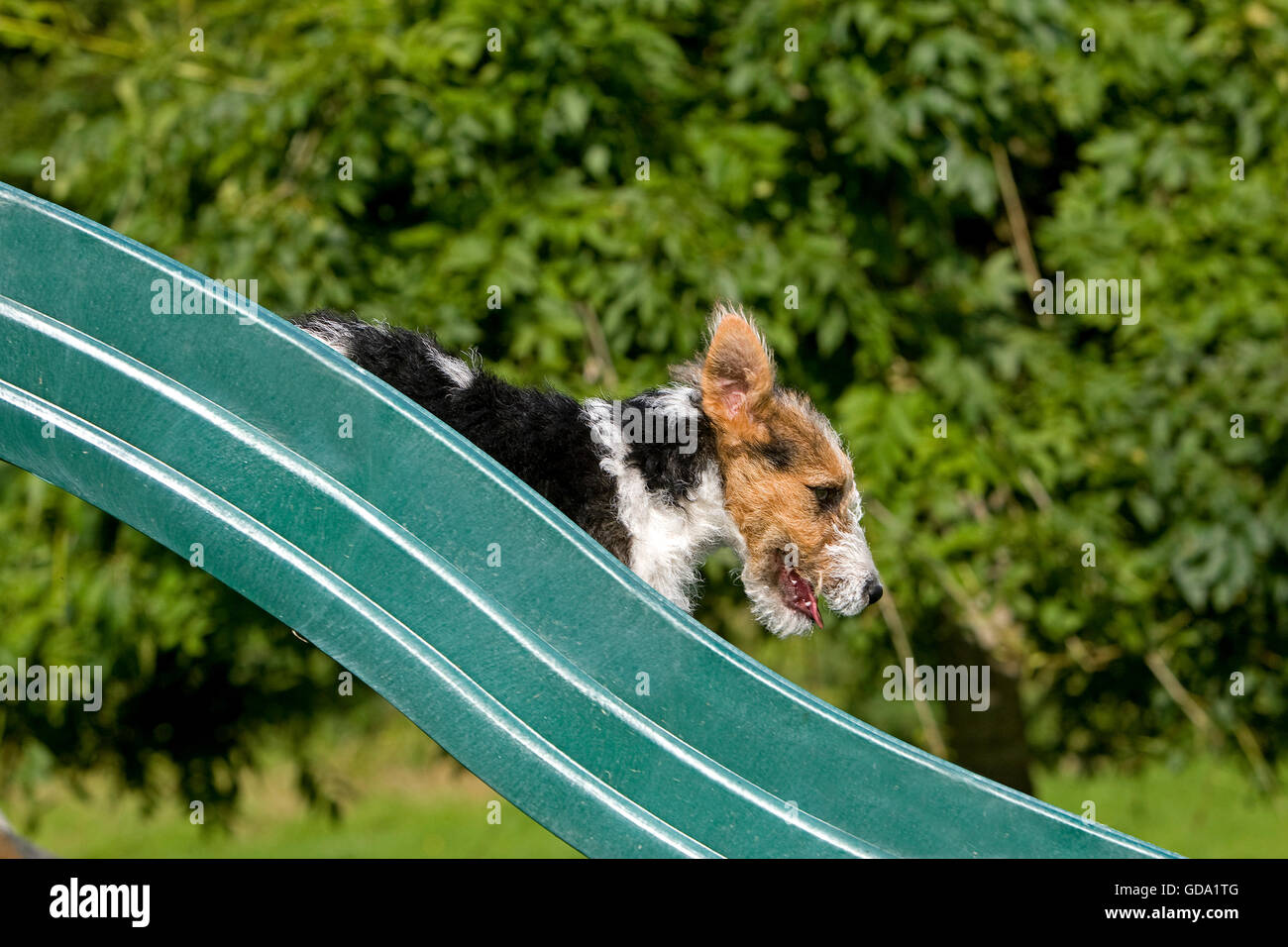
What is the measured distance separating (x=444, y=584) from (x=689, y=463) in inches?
35.8

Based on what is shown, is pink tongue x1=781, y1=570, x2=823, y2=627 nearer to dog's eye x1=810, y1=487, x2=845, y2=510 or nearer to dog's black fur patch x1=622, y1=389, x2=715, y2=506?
dog's eye x1=810, y1=487, x2=845, y2=510

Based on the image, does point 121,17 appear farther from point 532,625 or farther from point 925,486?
point 532,625

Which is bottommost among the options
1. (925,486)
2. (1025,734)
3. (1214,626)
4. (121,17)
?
(1025,734)

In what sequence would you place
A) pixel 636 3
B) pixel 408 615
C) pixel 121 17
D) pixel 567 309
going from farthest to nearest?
pixel 121 17 < pixel 636 3 < pixel 567 309 < pixel 408 615

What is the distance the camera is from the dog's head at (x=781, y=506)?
3.40 m

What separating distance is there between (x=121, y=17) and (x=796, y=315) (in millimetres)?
3560

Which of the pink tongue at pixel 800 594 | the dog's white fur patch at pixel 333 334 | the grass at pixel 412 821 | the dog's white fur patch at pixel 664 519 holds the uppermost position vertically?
the dog's white fur patch at pixel 333 334

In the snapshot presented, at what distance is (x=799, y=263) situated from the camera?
15.9 ft

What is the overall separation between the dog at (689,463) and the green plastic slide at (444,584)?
0.51 meters

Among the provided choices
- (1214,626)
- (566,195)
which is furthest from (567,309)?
(1214,626)

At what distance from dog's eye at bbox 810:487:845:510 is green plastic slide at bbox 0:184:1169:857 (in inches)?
35.0

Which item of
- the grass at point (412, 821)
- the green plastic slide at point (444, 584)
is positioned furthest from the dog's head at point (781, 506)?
the grass at point (412, 821)

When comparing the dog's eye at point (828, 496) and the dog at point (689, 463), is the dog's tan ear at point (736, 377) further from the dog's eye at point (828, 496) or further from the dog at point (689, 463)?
the dog's eye at point (828, 496)

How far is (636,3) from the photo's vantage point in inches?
200
